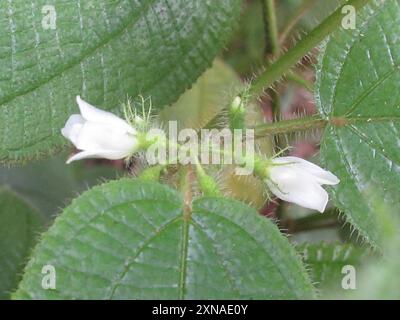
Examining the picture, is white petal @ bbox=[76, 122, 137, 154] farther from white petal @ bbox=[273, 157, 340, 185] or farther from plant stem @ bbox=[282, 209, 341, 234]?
plant stem @ bbox=[282, 209, 341, 234]

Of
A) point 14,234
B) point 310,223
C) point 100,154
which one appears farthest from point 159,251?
point 310,223

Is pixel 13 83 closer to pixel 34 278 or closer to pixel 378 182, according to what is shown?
pixel 34 278

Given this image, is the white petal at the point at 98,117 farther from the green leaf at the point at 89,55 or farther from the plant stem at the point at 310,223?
the plant stem at the point at 310,223

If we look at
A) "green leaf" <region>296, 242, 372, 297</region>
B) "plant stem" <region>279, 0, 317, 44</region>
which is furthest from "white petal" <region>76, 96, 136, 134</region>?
"plant stem" <region>279, 0, 317, 44</region>

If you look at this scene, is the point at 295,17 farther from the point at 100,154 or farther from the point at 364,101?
the point at 100,154

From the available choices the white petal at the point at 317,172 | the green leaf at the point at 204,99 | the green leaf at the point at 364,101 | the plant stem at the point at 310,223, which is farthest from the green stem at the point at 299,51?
the plant stem at the point at 310,223
